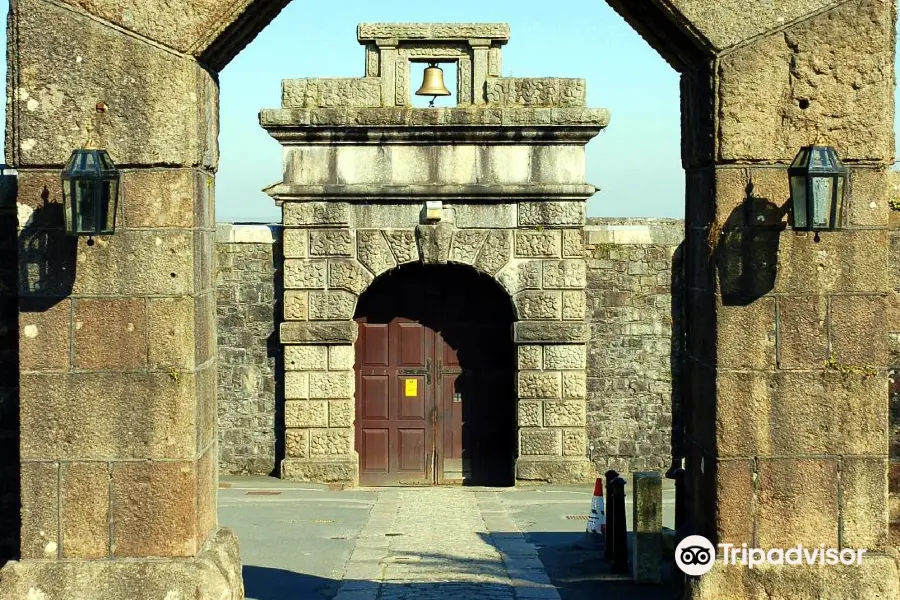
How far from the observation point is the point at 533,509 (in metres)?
12.7

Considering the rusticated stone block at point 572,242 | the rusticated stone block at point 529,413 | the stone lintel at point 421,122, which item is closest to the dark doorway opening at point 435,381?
the rusticated stone block at point 529,413

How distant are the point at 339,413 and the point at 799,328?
28.4 ft

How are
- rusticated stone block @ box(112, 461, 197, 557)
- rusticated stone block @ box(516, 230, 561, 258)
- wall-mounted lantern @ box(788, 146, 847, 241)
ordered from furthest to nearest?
rusticated stone block @ box(516, 230, 561, 258), rusticated stone block @ box(112, 461, 197, 557), wall-mounted lantern @ box(788, 146, 847, 241)

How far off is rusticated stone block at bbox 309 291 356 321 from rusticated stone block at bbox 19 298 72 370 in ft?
26.1

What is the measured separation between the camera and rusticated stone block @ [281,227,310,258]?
46.6ft

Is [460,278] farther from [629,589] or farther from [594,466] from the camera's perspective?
[629,589]

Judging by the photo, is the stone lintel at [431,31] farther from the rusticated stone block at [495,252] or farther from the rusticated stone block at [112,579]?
the rusticated stone block at [112,579]

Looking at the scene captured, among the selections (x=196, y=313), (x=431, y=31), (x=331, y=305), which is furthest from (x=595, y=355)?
(x=196, y=313)

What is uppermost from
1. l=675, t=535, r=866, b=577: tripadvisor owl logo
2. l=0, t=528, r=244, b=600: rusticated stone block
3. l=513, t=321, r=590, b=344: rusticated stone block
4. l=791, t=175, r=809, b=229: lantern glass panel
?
l=791, t=175, r=809, b=229: lantern glass panel

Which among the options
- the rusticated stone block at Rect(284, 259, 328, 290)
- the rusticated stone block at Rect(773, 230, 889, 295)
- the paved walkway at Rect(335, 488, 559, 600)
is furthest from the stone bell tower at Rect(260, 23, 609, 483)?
the rusticated stone block at Rect(773, 230, 889, 295)

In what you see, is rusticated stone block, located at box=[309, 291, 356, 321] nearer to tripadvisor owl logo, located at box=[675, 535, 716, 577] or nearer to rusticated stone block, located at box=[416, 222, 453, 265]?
rusticated stone block, located at box=[416, 222, 453, 265]

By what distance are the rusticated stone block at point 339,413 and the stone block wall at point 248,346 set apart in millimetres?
613

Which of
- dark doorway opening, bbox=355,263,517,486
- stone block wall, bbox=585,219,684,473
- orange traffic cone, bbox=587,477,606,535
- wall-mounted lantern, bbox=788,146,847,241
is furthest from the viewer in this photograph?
dark doorway opening, bbox=355,263,517,486

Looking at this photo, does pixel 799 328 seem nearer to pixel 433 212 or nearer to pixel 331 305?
pixel 433 212
